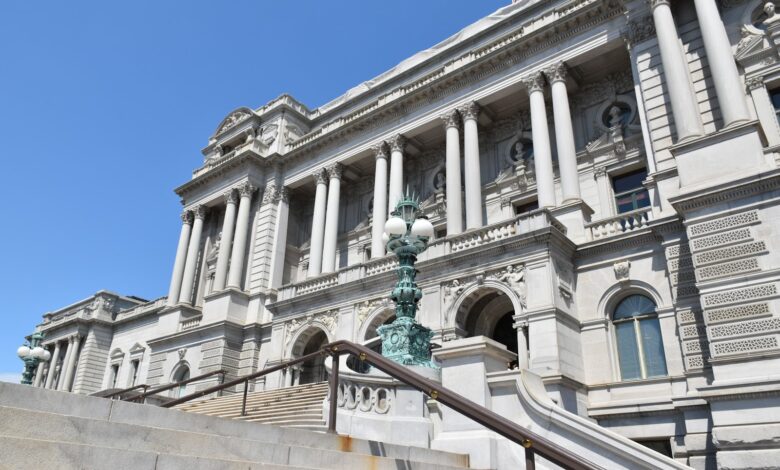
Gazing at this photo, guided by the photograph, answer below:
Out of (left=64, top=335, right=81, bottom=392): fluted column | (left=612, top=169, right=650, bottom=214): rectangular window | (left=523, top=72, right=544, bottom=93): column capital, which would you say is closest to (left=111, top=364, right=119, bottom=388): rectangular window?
(left=64, top=335, right=81, bottom=392): fluted column

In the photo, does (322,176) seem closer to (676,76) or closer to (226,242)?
(226,242)

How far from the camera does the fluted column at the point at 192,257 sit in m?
36.0

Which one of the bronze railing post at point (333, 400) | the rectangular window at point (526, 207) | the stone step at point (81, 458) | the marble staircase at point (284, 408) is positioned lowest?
the stone step at point (81, 458)

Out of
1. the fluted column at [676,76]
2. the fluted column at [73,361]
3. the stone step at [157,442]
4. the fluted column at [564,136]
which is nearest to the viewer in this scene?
the stone step at [157,442]

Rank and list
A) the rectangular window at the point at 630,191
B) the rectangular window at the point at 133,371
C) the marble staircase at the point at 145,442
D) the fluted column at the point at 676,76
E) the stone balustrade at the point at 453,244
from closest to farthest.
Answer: the marble staircase at the point at 145,442 → the fluted column at the point at 676,76 → the stone balustrade at the point at 453,244 → the rectangular window at the point at 630,191 → the rectangular window at the point at 133,371

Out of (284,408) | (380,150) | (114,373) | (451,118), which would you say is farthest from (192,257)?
(284,408)

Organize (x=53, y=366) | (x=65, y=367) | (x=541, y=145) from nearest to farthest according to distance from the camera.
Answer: (x=541, y=145)
(x=65, y=367)
(x=53, y=366)

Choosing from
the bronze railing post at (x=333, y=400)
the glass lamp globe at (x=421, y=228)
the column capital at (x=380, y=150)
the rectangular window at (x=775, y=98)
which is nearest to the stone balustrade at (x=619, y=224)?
the rectangular window at (x=775, y=98)

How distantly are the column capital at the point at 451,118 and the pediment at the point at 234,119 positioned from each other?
644 inches

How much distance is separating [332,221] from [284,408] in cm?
1750

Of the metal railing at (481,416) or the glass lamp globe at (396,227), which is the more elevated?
the glass lamp globe at (396,227)

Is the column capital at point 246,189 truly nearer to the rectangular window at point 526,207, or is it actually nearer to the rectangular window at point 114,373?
the rectangular window at point 526,207

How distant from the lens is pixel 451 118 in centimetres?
2800

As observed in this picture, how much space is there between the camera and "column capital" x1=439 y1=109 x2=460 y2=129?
27938 millimetres
